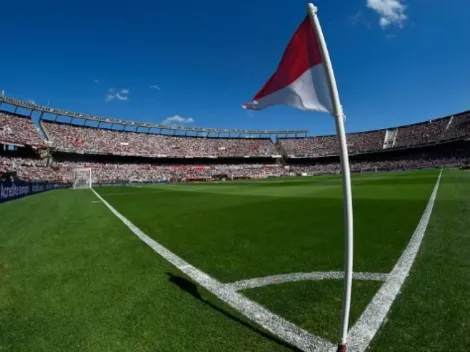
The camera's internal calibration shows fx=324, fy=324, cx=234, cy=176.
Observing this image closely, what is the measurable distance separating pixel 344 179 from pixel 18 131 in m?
76.2

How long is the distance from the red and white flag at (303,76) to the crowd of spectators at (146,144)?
77459mm

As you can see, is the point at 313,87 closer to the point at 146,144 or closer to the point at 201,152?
the point at 146,144

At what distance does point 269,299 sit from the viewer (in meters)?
3.65

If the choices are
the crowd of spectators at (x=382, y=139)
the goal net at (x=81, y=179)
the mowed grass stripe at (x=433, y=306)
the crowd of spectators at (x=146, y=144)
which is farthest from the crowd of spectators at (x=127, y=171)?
the mowed grass stripe at (x=433, y=306)

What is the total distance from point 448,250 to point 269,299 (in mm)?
3451

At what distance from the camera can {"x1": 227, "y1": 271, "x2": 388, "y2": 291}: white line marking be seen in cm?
414

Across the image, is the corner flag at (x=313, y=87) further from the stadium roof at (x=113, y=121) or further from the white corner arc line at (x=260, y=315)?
the stadium roof at (x=113, y=121)

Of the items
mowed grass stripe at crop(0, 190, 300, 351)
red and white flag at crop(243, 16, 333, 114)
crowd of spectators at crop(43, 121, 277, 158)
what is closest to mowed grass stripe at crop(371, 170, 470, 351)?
mowed grass stripe at crop(0, 190, 300, 351)

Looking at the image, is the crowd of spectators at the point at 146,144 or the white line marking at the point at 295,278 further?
the crowd of spectators at the point at 146,144

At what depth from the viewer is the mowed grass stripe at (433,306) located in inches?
103

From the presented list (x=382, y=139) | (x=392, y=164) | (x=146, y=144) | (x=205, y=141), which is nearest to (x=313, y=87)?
(x=146, y=144)

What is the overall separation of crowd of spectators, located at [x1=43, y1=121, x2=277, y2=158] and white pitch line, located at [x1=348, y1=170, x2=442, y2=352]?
7737 centimetres

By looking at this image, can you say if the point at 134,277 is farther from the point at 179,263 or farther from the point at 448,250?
the point at 448,250

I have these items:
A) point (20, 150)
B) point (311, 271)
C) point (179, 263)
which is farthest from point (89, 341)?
point (20, 150)
